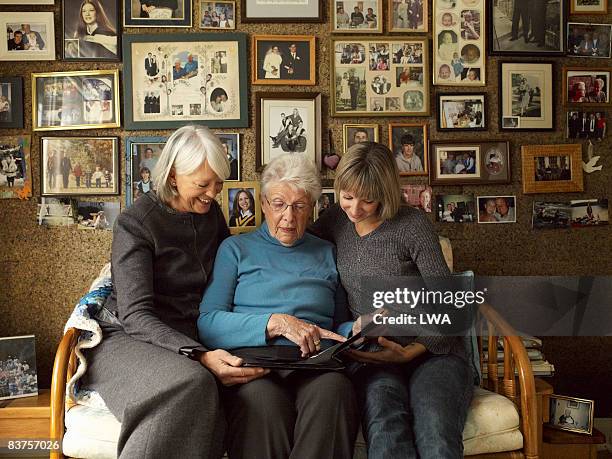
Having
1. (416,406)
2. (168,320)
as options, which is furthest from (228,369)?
(416,406)

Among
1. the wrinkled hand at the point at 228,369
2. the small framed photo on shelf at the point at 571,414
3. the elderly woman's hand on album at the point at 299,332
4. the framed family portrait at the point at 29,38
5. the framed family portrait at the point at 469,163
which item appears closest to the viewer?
the wrinkled hand at the point at 228,369

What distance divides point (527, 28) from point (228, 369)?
1947 mm

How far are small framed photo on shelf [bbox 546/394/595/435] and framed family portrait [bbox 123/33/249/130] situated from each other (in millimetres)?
1636

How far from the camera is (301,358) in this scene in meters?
1.99

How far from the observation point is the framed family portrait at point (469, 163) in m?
2.79

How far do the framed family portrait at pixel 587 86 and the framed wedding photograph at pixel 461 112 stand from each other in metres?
0.37

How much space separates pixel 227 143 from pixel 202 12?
0.55 m

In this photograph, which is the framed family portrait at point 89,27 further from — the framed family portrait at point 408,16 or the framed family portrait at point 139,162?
the framed family portrait at point 408,16

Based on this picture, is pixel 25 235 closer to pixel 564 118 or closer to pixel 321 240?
pixel 321 240

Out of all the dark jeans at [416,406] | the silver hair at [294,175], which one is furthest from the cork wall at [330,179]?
the dark jeans at [416,406]

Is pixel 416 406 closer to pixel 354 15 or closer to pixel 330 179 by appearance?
pixel 330 179

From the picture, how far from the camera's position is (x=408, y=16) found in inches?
109

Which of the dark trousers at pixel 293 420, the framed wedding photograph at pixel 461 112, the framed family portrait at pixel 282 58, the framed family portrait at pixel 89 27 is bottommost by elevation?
the dark trousers at pixel 293 420

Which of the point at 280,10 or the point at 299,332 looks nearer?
the point at 299,332
